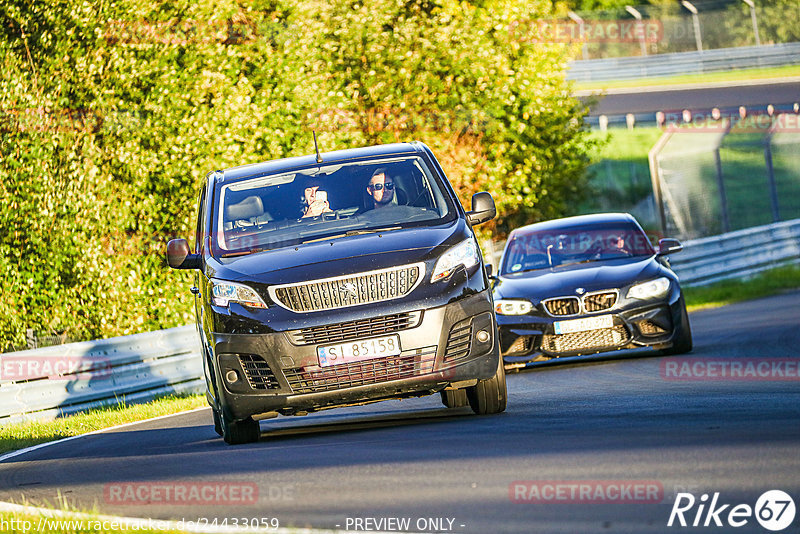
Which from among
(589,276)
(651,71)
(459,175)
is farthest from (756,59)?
(589,276)

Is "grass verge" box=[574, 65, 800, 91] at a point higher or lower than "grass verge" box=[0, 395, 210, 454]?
lower

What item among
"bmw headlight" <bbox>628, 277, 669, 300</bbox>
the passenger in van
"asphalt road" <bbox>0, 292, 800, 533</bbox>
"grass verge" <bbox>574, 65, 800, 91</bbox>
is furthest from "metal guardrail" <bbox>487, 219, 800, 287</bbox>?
"grass verge" <bbox>574, 65, 800, 91</bbox>

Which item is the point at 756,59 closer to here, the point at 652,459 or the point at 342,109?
the point at 342,109

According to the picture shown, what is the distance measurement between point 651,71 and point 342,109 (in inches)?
1098

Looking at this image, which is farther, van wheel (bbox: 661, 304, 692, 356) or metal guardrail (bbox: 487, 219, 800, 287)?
metal guardrail (bbox: 487, 219, 800, 287)

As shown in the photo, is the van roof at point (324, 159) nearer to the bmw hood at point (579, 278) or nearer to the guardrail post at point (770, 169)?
the bmw hood at point (579, 278)

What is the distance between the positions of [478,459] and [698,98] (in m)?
40.3

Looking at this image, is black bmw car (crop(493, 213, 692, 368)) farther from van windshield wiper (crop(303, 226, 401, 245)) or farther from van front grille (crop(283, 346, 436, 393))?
van front grille (crop(283, 346, 436, 393))

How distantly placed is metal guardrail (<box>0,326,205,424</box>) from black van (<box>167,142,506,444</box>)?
6.13 m

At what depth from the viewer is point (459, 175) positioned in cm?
2838

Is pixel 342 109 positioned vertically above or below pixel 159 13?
below

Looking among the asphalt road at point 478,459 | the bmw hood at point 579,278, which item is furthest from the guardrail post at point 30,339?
the bmw hood at point 579,278

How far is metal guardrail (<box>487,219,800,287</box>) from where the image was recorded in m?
27.3

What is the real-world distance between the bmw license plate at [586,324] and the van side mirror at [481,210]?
3464mm
